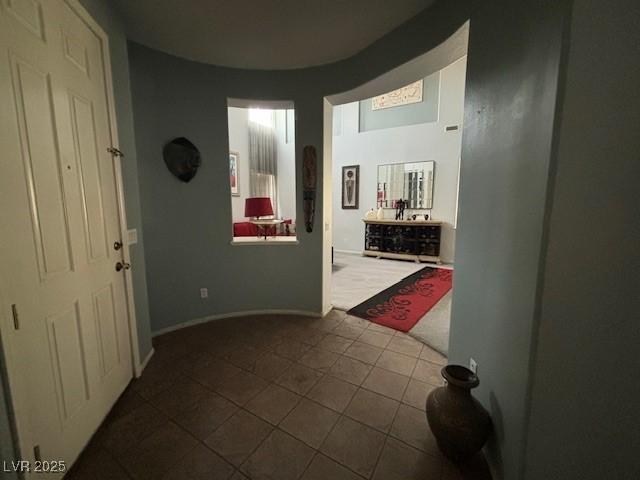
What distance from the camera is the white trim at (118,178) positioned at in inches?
61.3

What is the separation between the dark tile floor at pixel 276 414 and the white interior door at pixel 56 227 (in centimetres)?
28

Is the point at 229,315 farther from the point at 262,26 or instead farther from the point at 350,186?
the point at 350,186

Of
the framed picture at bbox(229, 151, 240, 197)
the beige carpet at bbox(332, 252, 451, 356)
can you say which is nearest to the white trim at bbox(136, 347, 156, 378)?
the beige carpet at bbox(332, 252, 451, 356)

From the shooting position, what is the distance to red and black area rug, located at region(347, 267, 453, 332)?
2.95 meters

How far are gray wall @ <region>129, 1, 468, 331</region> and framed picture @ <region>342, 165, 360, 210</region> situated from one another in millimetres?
4242

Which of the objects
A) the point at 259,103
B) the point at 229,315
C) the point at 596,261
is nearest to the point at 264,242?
the point at 229,315

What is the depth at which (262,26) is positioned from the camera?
1.96 meters

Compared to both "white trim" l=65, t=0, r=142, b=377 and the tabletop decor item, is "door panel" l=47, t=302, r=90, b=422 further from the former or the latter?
the tabletop decor item

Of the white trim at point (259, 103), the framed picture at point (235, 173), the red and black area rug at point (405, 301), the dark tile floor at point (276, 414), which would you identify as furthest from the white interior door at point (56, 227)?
the framed picture at point (235, 173)

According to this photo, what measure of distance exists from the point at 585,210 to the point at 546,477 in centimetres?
92

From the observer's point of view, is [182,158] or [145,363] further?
[182,158]

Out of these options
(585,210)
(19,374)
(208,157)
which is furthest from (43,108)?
(585,210)

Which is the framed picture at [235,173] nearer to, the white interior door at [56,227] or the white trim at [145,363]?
the white trim at [145,363]

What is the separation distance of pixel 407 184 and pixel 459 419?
18.4 feet
